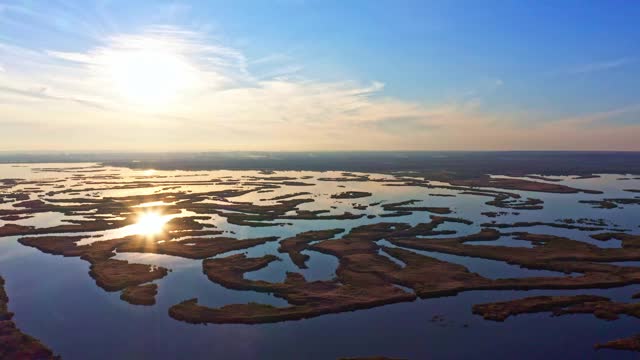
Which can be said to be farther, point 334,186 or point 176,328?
point 334,186

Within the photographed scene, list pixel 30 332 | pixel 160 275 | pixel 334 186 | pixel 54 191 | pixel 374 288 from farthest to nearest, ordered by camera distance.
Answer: pixel 334 186 → pixel 54 191 → pixel 160 275 → pixel 374 288 → pixel 30 332

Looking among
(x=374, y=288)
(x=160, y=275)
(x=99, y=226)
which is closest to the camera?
(x=374, y=288)

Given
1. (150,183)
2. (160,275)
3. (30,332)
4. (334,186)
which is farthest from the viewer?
(150,183)

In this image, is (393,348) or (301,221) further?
(301,221)

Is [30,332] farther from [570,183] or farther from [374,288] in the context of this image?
[570,183]

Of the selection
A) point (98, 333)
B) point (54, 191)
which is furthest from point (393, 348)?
point (54, 191)

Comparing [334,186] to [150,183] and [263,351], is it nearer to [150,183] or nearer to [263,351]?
[150,183]

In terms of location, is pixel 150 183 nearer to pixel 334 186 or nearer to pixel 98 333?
pixel 334 186

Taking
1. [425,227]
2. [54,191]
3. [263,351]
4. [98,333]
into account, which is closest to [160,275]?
[98,333]

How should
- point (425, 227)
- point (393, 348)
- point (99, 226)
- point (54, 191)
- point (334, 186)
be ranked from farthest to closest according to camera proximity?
1. point (334, 186)
2. point (54, 191)
3. point (99, 226)
4. point (425, 227)
5. point (393, 348)
